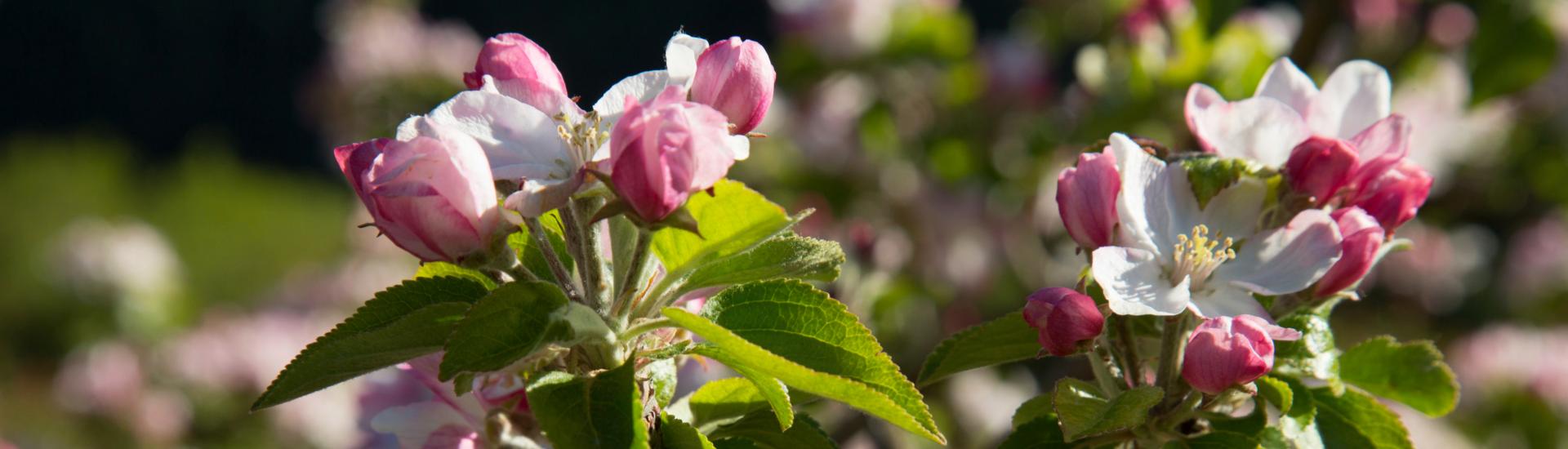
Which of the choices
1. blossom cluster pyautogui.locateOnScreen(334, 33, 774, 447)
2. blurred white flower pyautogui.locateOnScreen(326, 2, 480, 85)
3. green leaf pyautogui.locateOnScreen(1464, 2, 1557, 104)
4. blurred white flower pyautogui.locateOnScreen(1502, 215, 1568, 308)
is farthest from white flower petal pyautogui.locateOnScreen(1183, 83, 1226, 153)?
blurred white flower pyautogui.locateOnScreen(1502, 215, 1568, 308)

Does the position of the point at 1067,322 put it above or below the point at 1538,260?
above

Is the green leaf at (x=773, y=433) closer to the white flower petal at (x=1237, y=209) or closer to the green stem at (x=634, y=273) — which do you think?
the green stem at (x=634, y=273)

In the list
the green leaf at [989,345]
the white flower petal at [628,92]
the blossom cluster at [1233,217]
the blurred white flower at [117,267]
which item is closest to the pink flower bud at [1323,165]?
the blossom cluster at [1233,217]

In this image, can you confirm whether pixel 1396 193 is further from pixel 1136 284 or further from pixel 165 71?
pixel 165 71

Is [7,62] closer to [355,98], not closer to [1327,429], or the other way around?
[355,98]

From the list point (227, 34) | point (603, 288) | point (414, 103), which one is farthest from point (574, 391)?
point (227, 34)

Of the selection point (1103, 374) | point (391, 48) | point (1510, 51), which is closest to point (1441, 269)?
point (1510, 51)

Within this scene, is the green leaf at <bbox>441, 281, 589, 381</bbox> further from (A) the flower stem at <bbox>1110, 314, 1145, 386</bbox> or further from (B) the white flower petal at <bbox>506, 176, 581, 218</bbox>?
(A) the flower stem at <bbox>1110, 314, 1145, 386</bbox>
